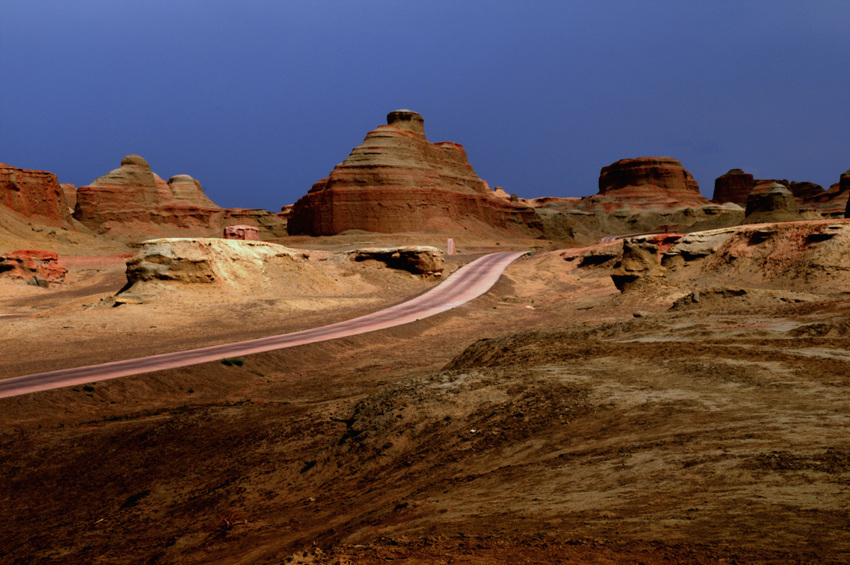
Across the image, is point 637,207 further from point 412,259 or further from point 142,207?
point 142,207

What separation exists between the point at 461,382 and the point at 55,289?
41.5 meters

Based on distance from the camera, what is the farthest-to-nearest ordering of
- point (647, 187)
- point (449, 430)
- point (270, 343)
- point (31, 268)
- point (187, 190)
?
1. point (647, 187)
2. point (187, 190)
3. point (31, 268)
4. point (270, 343)
5. point (449, 430)

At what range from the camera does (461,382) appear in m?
11.2

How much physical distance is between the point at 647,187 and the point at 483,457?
120 m

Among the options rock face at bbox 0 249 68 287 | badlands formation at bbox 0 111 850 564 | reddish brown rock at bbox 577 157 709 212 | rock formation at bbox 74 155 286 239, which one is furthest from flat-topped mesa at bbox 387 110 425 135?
badlands formation at bbox 0 111 850 564

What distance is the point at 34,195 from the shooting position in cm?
7619

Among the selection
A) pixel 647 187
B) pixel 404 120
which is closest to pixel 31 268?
pixel 404 120

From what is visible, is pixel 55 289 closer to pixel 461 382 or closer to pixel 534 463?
pixel 461 382

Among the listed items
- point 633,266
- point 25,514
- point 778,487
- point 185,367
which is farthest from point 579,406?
point 633,266

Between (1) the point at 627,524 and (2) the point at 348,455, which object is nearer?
(1) the point at 627,524

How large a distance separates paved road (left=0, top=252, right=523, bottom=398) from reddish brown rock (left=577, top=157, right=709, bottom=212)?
79.6m

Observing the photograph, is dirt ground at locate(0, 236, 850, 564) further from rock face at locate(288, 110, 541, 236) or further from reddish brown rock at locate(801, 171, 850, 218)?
reddish brown rock at locate(801, 171, 850, 218)

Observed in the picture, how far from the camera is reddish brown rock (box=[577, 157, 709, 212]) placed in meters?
116

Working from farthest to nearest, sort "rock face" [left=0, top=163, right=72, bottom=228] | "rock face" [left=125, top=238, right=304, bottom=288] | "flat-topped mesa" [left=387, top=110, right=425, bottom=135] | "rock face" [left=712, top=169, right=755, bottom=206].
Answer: "rock face" [left=712, top=169, right=755, bottom=206]
"flat-topped mesa" [left=387, top=110, right=425, bottom=135]
"rock face" [left=0, top=163, right=72, bottom=228]
"rock face" [left=125, top=238, right=304, bottom=288]
